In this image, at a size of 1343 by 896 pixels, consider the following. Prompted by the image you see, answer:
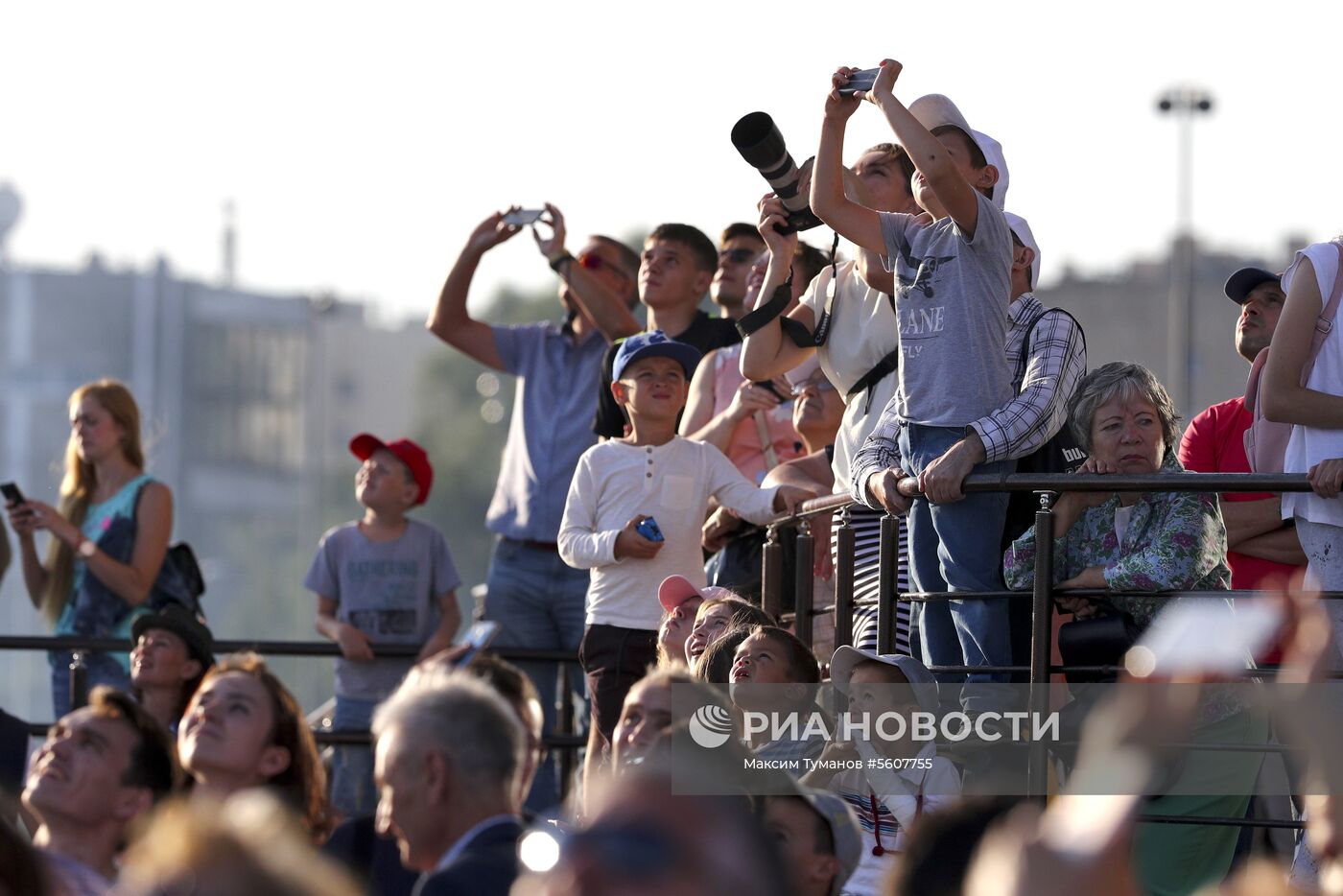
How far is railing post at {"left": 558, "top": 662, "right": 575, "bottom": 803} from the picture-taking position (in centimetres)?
948

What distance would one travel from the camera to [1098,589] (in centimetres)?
611

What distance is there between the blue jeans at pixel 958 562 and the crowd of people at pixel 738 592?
0.01 m

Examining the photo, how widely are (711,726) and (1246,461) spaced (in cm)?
260

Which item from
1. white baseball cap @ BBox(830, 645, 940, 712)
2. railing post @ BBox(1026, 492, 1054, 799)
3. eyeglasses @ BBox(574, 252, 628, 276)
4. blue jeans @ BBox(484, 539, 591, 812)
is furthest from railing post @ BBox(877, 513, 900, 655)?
eyeglasses @ BBox(574, 252, 628, 276)

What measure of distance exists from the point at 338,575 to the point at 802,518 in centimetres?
292

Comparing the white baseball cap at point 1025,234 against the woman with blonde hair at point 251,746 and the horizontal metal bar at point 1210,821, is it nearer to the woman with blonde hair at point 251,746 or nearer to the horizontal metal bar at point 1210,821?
the horizontal metal bar at point 1210,821

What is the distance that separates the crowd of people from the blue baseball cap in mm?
16

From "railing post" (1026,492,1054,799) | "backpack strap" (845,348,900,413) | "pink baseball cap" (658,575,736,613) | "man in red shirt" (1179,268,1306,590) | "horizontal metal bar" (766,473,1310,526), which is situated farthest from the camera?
"pink baseball cap" (658,575,736,613)

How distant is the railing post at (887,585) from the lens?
6566 mm

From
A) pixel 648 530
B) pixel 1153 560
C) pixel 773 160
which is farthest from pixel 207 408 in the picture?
pixel 1153 560

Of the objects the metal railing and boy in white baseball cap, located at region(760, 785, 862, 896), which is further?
the metal railing

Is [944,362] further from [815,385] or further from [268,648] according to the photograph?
[268,648]

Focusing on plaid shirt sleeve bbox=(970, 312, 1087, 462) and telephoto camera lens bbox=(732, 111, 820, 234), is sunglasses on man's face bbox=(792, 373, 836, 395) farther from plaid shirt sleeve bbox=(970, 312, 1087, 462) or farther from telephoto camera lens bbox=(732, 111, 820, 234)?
plaid shirt sleeve bbox=(970, 312, 1087, 462)

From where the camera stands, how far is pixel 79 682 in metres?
9.16
